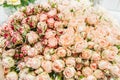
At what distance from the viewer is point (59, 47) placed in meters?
0.88

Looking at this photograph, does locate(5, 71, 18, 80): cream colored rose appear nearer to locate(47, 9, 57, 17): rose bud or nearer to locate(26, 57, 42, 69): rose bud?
locate(26, 57, 42, 69): rose bud

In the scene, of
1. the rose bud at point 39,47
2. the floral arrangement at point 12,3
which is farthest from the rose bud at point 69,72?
→ the floral arrangement at point 12,3

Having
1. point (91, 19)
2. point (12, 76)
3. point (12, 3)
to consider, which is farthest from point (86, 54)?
point (12, 3)

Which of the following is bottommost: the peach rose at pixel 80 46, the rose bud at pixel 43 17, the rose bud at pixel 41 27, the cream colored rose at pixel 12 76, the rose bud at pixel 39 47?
the cream colored rose at pixel 12 76

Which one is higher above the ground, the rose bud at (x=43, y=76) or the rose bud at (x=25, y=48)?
the rose bud at (x=25, y=48)

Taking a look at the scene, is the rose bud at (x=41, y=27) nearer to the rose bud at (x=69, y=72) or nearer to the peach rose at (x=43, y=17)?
the peach rose at (x=43, y=17)

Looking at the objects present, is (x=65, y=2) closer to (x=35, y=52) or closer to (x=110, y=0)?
(x=35, y=52)

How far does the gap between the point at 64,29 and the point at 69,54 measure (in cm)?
9

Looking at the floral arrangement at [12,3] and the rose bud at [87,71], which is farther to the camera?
the floral arrangement at [12,3]

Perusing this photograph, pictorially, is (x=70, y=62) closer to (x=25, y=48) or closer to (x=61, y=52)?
(x=61, y=52)

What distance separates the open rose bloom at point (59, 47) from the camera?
873 mm

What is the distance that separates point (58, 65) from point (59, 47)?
0.06 metres

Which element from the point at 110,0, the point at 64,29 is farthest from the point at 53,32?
the point at 110,0

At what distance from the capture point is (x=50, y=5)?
1000mm
